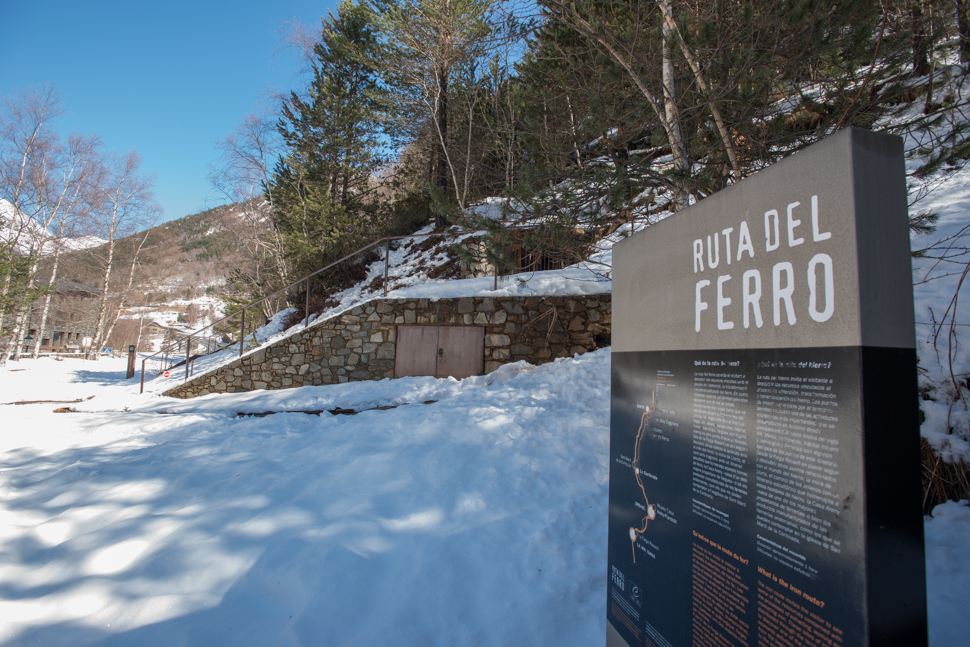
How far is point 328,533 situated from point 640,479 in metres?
2.20

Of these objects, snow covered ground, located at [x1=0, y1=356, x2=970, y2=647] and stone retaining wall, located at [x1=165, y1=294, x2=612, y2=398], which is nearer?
snow covered ground, located at [x1=0, y1=356, x2=970, y2=647]

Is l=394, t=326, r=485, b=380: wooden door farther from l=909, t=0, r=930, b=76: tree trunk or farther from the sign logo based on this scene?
l=909, t=0, r=930, b=76: tree trunk

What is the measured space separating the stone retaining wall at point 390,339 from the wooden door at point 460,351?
0.13 metres

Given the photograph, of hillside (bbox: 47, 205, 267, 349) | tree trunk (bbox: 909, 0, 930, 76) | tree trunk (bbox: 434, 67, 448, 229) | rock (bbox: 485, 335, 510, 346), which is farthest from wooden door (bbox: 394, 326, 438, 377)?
hillside (bbox: 47, 205, 267, 349)

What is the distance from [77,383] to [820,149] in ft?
57.3

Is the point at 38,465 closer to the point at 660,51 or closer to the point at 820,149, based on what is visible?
the point at 820,149

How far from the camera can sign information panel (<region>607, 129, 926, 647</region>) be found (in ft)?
3.73

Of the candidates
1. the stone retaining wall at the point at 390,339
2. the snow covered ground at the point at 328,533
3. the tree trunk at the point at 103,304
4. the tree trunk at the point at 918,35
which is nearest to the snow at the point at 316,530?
the snow covered ground at the point at 328,533

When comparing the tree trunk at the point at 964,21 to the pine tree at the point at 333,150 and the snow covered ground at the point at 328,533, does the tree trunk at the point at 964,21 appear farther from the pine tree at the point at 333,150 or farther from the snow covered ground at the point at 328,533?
the pine tree at the point at 333,150

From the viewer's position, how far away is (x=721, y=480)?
1.54 metres

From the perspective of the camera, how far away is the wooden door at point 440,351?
750cm

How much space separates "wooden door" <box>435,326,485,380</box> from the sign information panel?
220 inches

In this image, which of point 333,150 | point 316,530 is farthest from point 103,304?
point 316,530

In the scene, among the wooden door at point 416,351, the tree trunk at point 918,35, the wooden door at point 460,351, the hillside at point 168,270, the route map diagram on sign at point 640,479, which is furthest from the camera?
the hillside at point 168,270
